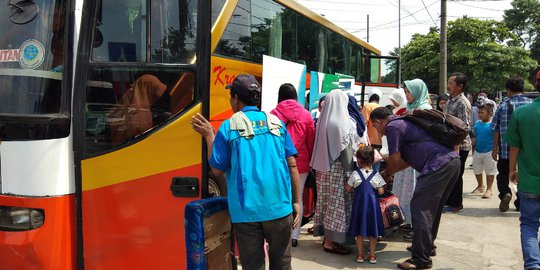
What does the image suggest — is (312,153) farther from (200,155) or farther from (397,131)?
(200,155)

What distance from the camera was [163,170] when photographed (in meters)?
2.90

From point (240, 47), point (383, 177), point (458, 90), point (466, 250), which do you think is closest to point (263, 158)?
point (383, 177)

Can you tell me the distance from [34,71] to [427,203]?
3.56 m

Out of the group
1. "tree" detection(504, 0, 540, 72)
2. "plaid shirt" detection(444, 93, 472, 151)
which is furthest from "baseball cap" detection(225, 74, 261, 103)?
"tree" detection(504, 0, 540, 72)

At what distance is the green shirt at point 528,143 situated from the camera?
12.2 ft

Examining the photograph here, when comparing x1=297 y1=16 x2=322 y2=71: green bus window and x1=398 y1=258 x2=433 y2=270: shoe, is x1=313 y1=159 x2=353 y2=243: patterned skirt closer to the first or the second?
x1=398 y1=258 x2=433 y2=270: shoe

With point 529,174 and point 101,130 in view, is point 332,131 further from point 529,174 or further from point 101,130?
point 101,130

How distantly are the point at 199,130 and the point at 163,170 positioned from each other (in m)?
0.38

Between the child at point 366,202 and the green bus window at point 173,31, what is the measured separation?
7.96ft

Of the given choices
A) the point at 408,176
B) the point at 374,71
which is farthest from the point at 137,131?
the point at 374,71

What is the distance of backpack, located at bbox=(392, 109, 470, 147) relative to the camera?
410cm

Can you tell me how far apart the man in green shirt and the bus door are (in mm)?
2854

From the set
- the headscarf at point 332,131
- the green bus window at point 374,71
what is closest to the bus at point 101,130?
the headscarf at point 332,131

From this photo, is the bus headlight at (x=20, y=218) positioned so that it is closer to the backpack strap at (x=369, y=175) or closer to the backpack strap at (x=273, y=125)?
the backpack strap at (x=273, y=125)
